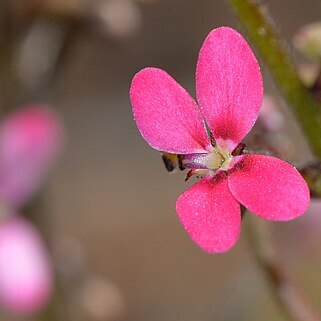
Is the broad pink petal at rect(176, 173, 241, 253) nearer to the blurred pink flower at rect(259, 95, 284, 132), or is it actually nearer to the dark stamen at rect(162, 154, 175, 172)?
the dark stamen at rect(162, 154, 175, 172)

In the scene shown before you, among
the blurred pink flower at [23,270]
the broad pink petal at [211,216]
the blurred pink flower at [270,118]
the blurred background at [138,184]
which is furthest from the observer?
the blurred background at [138,184]

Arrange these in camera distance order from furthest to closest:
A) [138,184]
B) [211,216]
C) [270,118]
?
1. [138,184]
2. [270,118]
3. [211,216]

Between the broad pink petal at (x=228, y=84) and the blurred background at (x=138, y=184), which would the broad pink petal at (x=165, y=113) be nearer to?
the broad pink petal at (x=228, y=84)

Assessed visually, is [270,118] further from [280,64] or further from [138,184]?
[138,184]

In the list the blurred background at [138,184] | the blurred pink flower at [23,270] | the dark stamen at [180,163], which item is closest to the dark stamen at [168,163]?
the dark stamen at [180,163]

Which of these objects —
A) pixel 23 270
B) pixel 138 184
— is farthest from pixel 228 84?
pixel 138 184

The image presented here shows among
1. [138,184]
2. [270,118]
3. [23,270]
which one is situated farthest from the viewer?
[138,184]

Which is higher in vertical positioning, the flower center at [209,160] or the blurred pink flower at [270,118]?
the flower center at [209,160]
